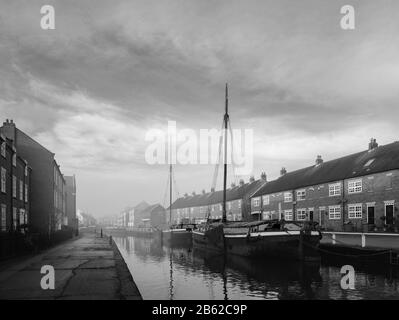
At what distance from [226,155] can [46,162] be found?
22174mm

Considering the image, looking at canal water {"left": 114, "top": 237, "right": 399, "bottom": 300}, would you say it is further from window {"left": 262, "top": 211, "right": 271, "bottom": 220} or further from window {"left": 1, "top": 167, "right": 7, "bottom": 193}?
window {"left": 262, "top": 211, "right": 271, "bottom": 220}

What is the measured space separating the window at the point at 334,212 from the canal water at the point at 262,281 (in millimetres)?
13449

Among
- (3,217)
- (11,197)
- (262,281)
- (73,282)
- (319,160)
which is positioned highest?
(319,160)

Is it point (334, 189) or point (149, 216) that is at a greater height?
point (334, 189)

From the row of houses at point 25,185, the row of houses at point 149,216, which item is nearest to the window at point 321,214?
the row of houses at point 25,185

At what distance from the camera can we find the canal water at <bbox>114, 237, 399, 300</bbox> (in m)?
18.8

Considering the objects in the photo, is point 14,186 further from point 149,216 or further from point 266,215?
point 149,216

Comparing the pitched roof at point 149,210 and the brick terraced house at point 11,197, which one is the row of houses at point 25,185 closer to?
the brick terraced house at point 11,197

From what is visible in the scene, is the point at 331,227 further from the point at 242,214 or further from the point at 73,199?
the point at 73,199

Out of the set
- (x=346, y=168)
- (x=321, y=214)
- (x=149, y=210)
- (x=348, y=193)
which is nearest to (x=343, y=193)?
(x=348, y=193)

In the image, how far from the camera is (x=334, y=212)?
4431 centimetres

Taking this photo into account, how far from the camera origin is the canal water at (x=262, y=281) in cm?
1880

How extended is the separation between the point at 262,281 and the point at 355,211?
73.1 feet
